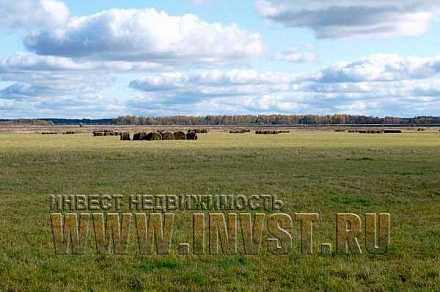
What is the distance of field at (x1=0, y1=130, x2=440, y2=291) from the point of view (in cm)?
960

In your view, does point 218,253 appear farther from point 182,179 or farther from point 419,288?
point 182,179

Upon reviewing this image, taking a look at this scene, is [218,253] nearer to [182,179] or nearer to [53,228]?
[53,228]

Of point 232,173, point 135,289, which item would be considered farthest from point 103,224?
point 232,173

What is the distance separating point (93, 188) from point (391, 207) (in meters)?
11.3

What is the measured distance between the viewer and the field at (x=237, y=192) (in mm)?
9602

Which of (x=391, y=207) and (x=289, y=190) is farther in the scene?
(x=289, y=190)

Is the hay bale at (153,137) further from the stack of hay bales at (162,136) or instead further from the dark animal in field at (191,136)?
the dark animal in field at (191,136)

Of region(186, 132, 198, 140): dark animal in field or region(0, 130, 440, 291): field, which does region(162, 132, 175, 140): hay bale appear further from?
region(0, 130, 440, 291): field

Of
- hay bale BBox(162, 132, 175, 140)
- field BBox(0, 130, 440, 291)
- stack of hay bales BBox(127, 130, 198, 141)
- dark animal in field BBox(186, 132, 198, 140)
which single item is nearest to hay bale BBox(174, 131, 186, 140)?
stack of hay bales BBox(127, 130, 198, 141)

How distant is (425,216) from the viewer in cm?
1664

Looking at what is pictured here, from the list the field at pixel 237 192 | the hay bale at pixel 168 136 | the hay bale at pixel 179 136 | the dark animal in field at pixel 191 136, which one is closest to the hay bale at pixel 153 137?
the hay bale at pixel 168 136

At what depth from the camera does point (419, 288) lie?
358 inches

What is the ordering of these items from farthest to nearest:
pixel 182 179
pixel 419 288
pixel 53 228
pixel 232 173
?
pixel 232 173 → pixel 182 179 → pixel 53 228 → pixel 419 288

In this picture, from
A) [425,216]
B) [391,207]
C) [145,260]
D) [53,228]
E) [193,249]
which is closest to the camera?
[145,260]
